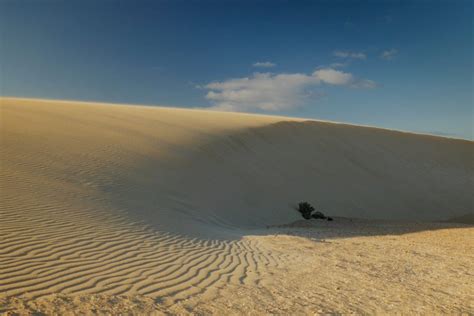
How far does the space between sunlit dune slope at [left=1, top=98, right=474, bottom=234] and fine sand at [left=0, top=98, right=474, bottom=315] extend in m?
0.09

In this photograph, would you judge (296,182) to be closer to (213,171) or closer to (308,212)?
(308,212)

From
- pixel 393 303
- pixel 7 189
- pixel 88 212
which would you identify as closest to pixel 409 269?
pixel 393 303

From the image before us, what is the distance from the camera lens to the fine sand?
6.16 meters

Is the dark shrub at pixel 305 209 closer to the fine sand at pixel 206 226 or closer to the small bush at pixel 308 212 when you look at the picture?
the small bush at pixel 308 212

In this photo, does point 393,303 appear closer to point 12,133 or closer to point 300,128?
point 12,133

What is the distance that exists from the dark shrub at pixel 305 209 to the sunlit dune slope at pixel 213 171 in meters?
0.50

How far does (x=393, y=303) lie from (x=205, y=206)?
929 centimetres

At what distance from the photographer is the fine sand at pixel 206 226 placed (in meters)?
6.16

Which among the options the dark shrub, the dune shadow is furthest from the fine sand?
the dark shrub

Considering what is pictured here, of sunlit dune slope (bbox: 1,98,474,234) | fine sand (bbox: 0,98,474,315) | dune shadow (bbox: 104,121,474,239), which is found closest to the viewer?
fine sand (bbox: 0,98,474,315)

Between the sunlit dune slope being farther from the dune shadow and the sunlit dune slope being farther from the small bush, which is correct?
the small bush

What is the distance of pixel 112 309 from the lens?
5.29m

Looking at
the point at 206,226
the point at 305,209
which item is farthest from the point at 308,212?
the point at 206,226

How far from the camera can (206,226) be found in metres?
12.3
